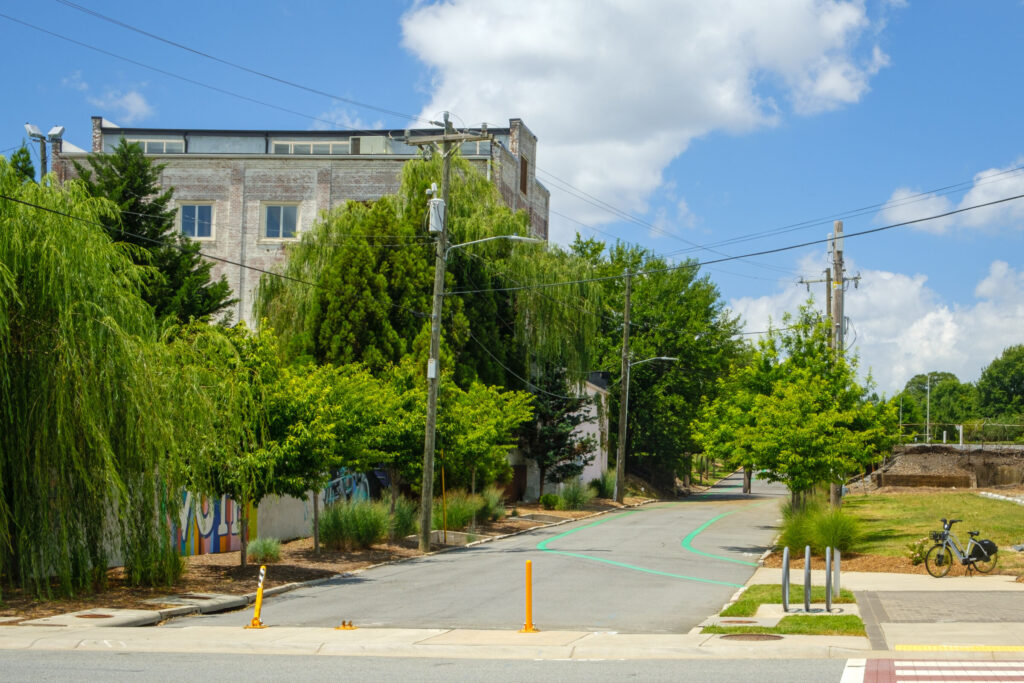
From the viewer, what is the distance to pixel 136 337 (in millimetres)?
17812

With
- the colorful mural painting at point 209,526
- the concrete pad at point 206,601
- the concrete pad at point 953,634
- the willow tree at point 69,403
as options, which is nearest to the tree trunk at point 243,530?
the colorful mural painting at point 209,526

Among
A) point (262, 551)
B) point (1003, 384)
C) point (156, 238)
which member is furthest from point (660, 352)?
point (1003, 384)

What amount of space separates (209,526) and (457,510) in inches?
380

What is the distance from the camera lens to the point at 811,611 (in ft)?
51.2

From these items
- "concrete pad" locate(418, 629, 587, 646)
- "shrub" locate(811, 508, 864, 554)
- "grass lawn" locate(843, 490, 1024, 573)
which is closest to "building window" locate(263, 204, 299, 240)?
"grass lawn" locate(843, 490, 1024, 573)

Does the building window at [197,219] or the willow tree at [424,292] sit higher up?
the building window at [197,219]

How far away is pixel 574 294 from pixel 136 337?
2828 centimetres

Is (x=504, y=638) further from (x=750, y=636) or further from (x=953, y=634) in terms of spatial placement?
(x=953, y=634)

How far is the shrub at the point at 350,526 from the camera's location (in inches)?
1066

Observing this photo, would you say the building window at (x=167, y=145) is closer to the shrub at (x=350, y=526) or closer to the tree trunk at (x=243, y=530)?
the shrub at (x=350, y=526)

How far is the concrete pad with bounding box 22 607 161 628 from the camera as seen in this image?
49.2ft

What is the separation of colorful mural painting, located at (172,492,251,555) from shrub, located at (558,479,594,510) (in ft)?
69.3

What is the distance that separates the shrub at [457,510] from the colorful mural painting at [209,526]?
24.6 feet

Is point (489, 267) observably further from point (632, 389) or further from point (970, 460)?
point (970, 460)
